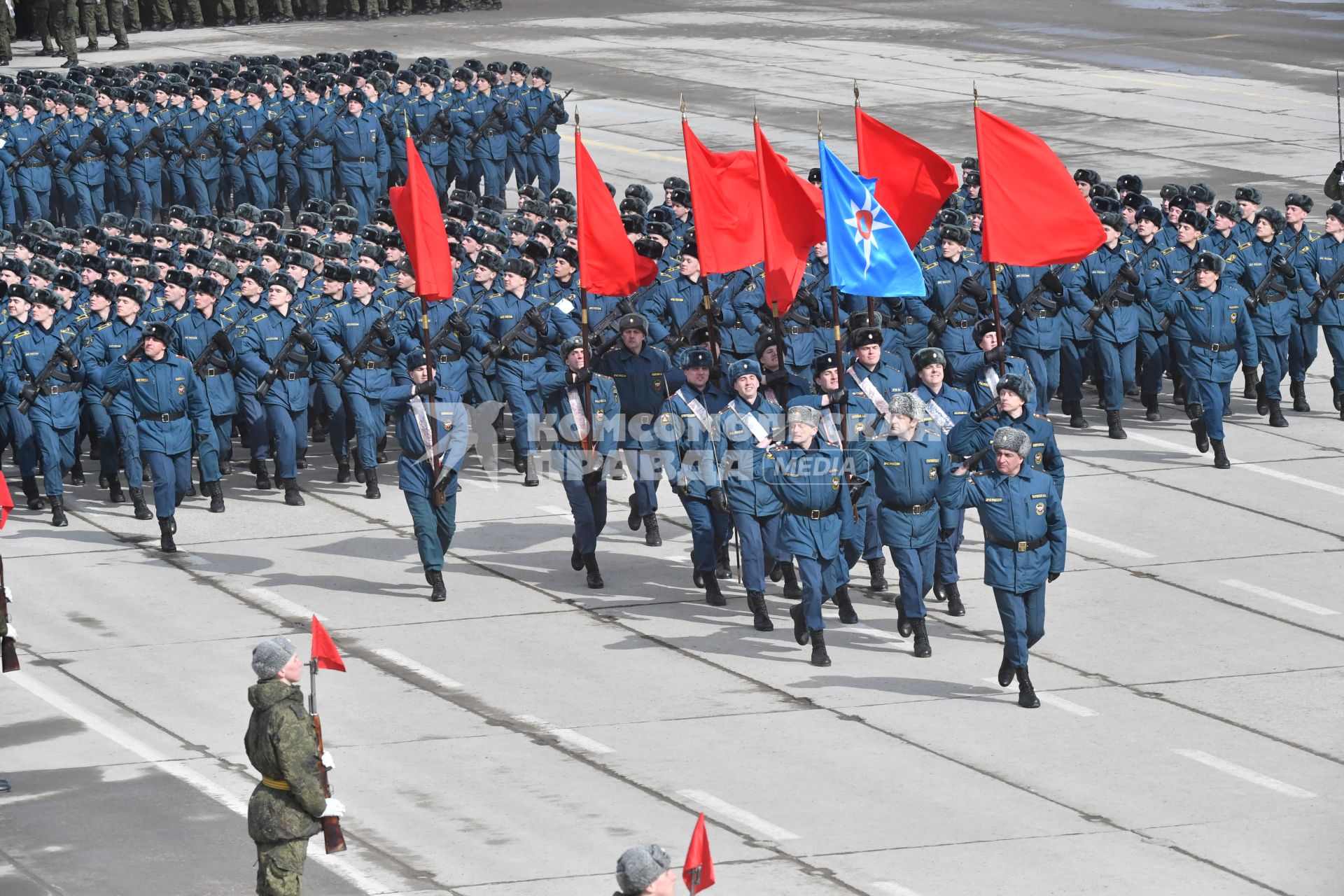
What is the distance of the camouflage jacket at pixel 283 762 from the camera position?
10070 millimetres

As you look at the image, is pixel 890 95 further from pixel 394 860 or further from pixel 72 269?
pixel 394 860

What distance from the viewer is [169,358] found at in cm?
1855

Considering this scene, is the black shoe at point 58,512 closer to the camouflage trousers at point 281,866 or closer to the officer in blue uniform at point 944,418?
the officer in blue uniform at point 944,418

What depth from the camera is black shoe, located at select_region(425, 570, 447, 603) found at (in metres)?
16.4

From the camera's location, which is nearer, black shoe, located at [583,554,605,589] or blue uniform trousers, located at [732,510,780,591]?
blue uniform trousers, located at [732,510,780,591]

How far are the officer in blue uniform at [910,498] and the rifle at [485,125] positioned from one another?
16.1 metres

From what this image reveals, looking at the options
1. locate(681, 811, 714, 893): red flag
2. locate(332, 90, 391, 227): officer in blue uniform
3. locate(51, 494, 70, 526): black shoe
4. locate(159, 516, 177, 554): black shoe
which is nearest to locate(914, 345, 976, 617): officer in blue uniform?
locate(159, 516, 177, 554): black shoe

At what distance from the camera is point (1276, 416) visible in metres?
20.8

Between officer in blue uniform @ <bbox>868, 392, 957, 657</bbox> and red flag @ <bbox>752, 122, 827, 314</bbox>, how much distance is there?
63.0 inches

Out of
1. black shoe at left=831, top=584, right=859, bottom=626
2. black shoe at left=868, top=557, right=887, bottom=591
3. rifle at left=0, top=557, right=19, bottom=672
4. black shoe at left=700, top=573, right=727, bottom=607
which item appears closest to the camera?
rifle at left=0, top=557, right=19, bottom=672

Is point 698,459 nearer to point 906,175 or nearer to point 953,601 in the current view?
point 953,601

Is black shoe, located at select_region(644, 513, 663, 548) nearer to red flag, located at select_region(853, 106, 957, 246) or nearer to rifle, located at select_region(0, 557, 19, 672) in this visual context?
→ red flag, located at select_region(853, 106, 957, 246)

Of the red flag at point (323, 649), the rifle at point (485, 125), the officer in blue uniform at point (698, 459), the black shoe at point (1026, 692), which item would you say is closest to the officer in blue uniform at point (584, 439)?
the officer in blue uniform at point (698, 459)

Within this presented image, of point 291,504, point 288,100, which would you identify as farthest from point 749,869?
point 288,100
